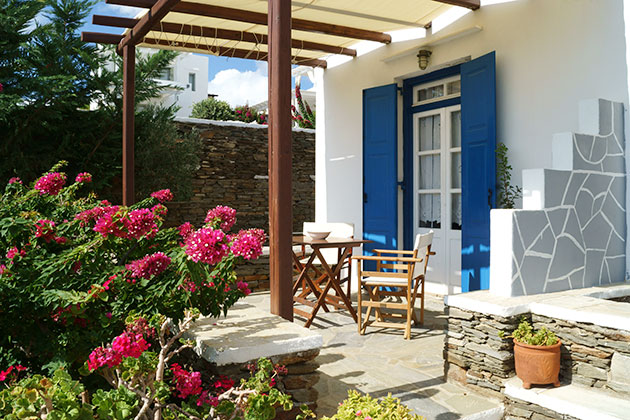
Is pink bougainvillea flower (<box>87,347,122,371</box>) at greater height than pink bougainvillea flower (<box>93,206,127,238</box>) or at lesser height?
lesser

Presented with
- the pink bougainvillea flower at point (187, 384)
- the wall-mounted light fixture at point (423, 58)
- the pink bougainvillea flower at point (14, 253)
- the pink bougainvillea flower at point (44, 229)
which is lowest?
the pink bougainvillea flower at point (187, 384)

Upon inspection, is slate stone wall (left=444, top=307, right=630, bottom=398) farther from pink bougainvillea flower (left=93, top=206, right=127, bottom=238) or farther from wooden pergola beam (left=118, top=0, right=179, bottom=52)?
wooden pergola beam (left=118, top=0, right=179, bottom=52)

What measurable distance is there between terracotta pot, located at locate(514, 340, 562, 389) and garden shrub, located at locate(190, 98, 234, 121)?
14927 mm

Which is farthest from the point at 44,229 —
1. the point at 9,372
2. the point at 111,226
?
the point at 9,372

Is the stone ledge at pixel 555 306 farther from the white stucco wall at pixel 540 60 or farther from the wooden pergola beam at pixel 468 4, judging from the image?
the wooden pergola beam at pixel 468 4

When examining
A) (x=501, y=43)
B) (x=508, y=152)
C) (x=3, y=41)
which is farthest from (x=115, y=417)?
(x=3, y=41)

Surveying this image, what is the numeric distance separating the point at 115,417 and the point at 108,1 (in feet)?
13.5

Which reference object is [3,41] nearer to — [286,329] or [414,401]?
[286,329]

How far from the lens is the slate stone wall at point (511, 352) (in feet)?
9.48

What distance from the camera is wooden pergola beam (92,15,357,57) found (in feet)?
16.8

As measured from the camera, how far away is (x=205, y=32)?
19.4ft

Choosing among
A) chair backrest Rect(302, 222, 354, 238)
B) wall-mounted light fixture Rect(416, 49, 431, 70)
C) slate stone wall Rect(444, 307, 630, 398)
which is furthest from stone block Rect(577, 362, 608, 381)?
wall-mounted light fixture Rect(416, 49, 431, 70)

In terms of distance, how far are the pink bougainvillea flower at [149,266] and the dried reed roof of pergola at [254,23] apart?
2.77 metres

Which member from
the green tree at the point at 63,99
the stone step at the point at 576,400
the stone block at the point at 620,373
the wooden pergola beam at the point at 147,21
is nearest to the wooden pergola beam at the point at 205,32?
the wooden pergola beam at the point at 147,21
